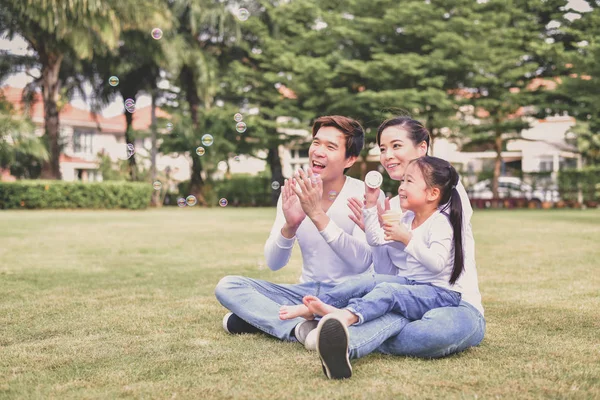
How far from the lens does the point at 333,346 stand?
2848 millimetres

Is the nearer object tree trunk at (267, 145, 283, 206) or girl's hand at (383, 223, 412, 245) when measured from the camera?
girl's hand at (383, 223, 412, 245)

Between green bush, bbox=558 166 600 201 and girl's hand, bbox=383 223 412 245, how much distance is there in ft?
81.0

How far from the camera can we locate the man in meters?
3.63

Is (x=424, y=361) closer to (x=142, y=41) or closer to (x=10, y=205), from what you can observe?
(x=10, y=205)

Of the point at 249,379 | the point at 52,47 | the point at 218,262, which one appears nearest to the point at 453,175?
the point at 249,379

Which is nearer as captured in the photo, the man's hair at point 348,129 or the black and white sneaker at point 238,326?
the man's hair at point 348,129

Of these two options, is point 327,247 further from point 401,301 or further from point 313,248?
point 401,301

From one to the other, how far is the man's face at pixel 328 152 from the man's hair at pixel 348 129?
0.02 metres

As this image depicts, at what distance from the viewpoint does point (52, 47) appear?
74.5ft

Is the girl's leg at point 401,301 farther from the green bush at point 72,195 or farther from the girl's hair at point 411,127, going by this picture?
the green bush at point 72,195

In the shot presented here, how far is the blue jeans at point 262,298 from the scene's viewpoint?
374 centimetres

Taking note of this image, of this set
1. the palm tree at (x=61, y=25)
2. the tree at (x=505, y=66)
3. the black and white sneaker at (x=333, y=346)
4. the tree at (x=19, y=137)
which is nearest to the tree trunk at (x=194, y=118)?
the palm tree at (x=61, y=25)

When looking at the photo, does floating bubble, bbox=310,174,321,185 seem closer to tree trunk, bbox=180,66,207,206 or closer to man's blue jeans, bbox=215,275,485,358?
man's blue jeans, bbox=215,275,485,358

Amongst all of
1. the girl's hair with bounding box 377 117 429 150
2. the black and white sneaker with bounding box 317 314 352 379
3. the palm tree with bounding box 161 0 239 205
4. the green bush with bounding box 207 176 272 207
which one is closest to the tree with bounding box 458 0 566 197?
the green bush with bounding box 207 176 272 207
